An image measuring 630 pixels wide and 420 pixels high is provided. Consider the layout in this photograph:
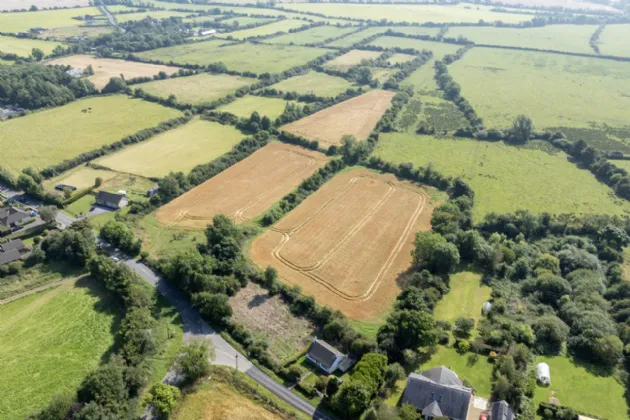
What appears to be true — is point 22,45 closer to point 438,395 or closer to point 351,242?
point 351,242

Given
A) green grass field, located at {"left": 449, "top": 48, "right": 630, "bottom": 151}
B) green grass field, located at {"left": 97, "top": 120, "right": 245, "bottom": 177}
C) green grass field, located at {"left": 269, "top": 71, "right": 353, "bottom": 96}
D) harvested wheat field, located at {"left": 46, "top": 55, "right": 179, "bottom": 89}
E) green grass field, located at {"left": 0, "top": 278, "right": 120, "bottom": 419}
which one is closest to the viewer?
green grass field, located at {"left": 0, "top": 278, "right": 120, "bottom": 419}

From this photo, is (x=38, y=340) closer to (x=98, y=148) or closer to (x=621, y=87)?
(x=98, y=148)

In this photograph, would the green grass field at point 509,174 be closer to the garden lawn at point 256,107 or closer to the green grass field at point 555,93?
the green grass field at point 555,93

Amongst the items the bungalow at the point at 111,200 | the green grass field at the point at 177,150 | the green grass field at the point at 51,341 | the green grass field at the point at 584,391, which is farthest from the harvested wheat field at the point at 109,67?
the green grass field at the point at 584,391

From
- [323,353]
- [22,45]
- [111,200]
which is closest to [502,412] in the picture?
[323,353]

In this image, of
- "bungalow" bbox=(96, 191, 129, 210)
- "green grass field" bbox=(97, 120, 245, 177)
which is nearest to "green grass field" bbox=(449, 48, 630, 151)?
"green grass field" bbox=(97, 120, 245, 177)

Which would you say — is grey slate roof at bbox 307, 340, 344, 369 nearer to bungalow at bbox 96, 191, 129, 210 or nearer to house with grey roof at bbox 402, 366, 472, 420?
house with grey roof at bbox 402, 366, 472, 420
